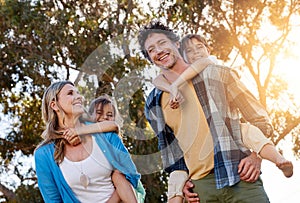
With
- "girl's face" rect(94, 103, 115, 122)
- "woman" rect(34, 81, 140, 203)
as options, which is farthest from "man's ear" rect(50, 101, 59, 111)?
"girl's face" rect(94, 103, 115, 122)

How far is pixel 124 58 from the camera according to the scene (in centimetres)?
1271

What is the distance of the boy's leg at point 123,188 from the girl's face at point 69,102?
18.2 inches

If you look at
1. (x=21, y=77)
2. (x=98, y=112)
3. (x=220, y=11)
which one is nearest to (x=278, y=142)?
(x=220, y=11)

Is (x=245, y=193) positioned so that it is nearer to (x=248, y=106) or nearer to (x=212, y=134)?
(x=212, y=134)

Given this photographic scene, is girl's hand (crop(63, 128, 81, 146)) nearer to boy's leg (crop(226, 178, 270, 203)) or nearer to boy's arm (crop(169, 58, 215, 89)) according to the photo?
boy's arm (crop(169, 58, 215, 89))

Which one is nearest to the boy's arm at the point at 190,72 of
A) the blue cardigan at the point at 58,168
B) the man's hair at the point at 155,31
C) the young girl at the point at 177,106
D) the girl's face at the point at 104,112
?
the young girl at the point at 177,106

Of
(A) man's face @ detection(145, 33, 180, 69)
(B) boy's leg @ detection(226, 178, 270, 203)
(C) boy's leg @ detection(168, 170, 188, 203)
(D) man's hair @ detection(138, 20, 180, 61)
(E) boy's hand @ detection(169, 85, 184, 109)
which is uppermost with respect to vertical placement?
(D) man's hair @ detection(138, 20, 180, 61)

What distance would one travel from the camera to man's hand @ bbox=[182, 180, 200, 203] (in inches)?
122

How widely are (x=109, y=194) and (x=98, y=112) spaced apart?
53.0 inches

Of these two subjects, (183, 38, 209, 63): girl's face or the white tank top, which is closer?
(183, 38, 209, 63): girl's face

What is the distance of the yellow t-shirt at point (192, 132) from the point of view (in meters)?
3.05

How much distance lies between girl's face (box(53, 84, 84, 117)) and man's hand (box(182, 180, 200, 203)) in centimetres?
109

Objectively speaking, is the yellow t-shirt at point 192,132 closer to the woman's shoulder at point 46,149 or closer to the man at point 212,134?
the man at point 212,134

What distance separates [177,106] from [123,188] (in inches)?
38.1
